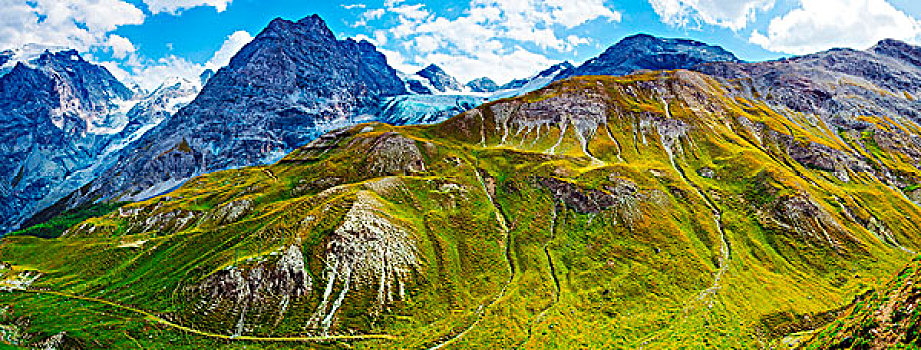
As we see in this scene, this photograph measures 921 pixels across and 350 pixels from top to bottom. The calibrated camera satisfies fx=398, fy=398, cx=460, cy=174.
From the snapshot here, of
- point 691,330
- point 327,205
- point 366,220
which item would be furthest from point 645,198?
point 327,205

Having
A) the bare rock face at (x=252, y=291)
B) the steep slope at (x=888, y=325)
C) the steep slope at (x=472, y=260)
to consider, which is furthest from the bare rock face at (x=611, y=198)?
the steep slope at (x=888, y=325)

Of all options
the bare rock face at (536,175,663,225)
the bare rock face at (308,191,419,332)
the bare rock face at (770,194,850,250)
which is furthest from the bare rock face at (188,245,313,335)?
the bare rock face at (770,194,850,250)

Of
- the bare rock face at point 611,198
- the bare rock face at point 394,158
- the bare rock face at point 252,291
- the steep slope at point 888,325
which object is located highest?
the bare rock face at point 394,158

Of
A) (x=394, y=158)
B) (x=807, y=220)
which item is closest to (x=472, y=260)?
(x=394, y=158)

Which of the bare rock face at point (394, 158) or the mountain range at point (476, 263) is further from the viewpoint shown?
the bare rock face at point (394, 158)

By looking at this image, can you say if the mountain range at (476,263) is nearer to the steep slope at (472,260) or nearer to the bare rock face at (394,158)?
the steep slope at (472,260)

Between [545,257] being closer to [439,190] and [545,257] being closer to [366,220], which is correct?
[439,190]
